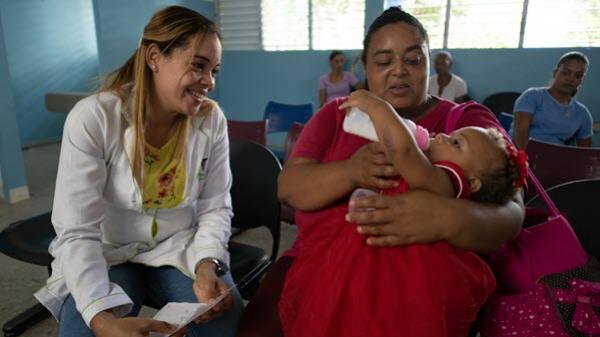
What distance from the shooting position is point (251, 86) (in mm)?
7023

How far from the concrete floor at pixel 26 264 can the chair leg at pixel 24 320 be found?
35 millimetres

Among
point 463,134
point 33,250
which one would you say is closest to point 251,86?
point 33,250

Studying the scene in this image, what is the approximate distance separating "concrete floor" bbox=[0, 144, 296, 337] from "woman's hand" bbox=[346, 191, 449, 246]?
1849 mm

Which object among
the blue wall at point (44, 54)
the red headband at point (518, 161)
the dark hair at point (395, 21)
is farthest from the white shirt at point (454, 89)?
the blue wall at point (44, 54)

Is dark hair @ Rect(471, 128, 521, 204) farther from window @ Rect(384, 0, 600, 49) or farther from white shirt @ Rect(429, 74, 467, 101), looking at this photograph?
white shirt @ Rect(429, 74, 467, 101)

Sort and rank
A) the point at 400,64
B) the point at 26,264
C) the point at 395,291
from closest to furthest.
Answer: the point at 395,291
the point at 400,64
the point at 26,264

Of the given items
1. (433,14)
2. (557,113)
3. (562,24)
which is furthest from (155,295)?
(562,24)

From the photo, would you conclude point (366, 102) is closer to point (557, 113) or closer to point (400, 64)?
point (400, 64)

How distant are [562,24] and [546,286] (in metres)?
4.77

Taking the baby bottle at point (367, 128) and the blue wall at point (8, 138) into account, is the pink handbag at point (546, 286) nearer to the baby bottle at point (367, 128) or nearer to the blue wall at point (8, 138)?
the baby bottle at point (367, 128)

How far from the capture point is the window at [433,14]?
Result: 5169 millimetres

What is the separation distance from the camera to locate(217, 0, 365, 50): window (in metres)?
5.85

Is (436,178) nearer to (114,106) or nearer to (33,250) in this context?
(114,106)

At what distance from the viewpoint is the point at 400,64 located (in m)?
1.29
